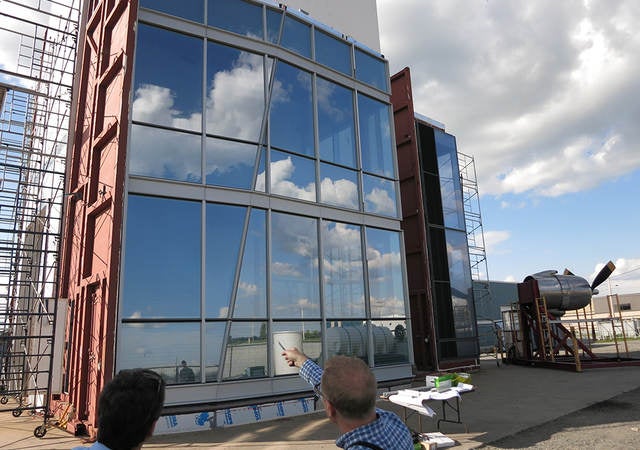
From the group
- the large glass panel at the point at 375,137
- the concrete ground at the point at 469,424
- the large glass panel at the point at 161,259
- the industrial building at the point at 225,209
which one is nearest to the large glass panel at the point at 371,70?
the industrial building at the point at 225,209

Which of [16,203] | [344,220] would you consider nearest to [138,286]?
[344,220]

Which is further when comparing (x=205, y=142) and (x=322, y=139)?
(x=322, y=139)

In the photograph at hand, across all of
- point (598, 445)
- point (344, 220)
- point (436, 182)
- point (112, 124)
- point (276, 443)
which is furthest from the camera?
point (436, 182)

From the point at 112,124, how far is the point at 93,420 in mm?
5940

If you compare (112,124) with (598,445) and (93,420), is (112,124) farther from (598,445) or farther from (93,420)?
(598,445)

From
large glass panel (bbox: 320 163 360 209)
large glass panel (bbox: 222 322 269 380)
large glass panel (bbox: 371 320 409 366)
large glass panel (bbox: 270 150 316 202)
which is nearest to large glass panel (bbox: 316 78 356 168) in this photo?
large glass panel (bbox: 320 163 360 209)

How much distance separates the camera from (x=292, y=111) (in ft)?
39.5

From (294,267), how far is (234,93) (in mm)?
4379

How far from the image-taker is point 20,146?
15.8 m

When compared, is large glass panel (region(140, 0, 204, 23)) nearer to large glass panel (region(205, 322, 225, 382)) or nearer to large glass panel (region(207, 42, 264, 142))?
large glass panel (region(207, 42, 264, 142))

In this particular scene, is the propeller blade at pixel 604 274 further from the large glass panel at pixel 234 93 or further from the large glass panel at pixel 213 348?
the large glass panel at pixel 213 348

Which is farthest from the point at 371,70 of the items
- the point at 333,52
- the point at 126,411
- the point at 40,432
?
the point at 126,411

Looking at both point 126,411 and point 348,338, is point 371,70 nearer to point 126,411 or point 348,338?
point 348,338

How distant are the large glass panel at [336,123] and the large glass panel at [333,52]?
1.90ft
